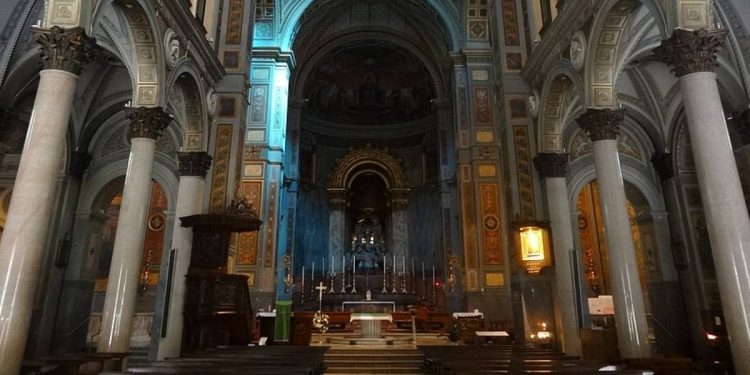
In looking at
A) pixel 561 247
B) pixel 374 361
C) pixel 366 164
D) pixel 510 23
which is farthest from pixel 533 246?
pixel 366 164

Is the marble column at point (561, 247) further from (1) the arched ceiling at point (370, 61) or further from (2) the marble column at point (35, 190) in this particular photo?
(1) the arched ceiling at point (370, 61)

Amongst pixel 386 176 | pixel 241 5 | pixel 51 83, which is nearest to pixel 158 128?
pixel 51 83

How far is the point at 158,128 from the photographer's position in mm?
8555

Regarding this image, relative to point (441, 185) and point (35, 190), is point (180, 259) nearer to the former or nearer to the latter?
point (35, 190)

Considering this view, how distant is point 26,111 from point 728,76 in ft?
57.1

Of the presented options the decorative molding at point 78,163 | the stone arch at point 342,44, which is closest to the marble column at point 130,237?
the decorative molding at point 78,163

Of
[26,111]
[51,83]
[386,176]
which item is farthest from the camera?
[386,176]

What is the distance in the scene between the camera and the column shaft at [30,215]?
17.2ft

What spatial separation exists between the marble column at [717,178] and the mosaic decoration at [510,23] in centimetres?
605

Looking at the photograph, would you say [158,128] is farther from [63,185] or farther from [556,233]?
[556,233]

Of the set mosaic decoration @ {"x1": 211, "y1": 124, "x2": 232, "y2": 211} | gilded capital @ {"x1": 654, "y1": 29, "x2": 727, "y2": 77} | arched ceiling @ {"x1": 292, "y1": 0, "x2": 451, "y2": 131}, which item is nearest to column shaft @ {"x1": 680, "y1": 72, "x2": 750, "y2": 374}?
gilded capital @ {"x1": 654, "y1": 29, "x2": 727, "y2": 77}

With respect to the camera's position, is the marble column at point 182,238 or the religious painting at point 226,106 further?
the religious painting at point 226,106

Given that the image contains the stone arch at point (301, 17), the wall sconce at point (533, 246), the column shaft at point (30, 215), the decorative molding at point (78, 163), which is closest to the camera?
the column shaft at point (30, 215)

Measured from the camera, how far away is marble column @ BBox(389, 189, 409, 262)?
78.5ft
